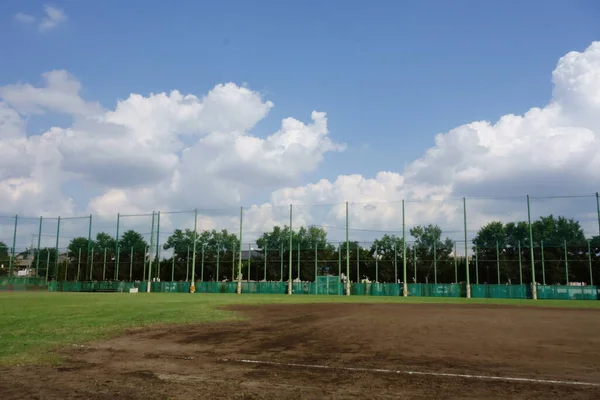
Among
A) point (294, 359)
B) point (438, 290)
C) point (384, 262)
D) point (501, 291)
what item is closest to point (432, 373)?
point (294, 359)

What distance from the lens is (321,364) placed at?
1016cm

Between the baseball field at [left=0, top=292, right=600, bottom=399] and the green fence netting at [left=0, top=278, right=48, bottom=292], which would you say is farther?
the green fence netting at [left=0, top=278, right=48, bottom=292]

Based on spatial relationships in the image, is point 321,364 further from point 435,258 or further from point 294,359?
point 435,258

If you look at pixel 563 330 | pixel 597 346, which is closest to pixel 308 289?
pixel 563 330

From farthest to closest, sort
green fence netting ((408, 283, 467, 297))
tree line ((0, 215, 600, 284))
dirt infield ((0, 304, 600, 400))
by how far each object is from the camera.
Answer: tree line ((0, 215, 600, 284)) → green fence netting ((408, 283, 467, 297)) → dirt infield ((0, 304, 600, 400))

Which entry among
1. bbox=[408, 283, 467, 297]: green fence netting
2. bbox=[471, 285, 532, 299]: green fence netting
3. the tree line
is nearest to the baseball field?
bbox=[471, 285, 532, 299]: green fence netting

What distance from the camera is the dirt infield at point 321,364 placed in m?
7.71

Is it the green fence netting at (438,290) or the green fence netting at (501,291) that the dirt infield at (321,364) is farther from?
the green fence netting at (438,290)

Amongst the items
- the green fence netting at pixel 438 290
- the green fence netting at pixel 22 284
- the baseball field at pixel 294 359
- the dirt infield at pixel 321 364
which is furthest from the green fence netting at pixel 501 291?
the green fence netting at pixel 22 284

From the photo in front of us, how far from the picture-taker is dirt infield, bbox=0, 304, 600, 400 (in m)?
7.71

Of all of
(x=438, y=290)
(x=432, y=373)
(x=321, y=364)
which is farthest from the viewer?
(x=438, y=290)

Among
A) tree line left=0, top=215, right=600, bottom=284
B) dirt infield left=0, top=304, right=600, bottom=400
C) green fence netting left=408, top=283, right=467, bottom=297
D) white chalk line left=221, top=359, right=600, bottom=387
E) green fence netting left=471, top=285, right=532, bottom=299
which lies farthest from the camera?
tree line left=0, top=215, right=600, bottom=284

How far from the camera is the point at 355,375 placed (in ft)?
29.6

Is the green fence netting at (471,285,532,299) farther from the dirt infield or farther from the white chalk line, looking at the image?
the white chalk line
